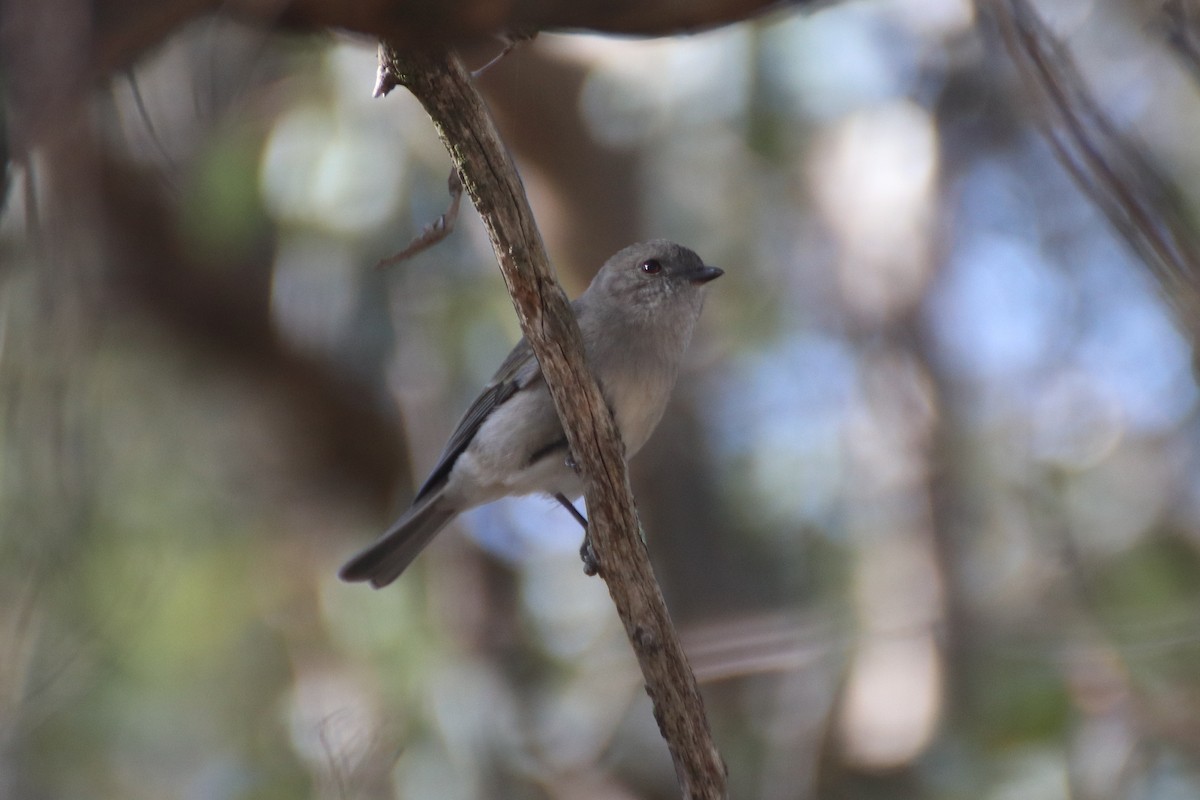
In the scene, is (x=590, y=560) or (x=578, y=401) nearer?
(x=578, y=401)

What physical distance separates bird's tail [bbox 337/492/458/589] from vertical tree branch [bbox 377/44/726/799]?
1.99 metres

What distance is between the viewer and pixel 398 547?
4988 millimetres

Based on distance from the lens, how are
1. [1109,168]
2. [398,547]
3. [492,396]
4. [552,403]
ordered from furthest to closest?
[398,547]
[492,396]
[552,403]
[1109,168]

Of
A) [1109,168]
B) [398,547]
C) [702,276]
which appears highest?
[1109,168]

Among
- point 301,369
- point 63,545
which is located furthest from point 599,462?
point 301,369

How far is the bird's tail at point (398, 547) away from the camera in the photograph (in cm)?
494

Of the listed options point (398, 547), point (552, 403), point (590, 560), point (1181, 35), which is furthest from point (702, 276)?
point (1181, 35)

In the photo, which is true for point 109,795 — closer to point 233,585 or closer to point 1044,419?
point 233,585

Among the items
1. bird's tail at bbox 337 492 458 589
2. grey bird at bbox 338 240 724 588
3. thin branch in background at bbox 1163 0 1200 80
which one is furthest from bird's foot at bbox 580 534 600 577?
thin branch in background at bbox 1163 0 1200 80

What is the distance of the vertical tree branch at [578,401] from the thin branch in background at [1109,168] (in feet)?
4.08

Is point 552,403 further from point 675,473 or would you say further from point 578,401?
point 675,473

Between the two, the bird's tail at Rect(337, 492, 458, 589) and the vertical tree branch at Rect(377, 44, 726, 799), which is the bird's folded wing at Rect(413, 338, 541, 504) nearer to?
the bird's tail at Rect(337, 492, 458, 589)

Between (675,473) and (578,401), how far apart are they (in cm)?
474

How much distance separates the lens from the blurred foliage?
20.9 feet
